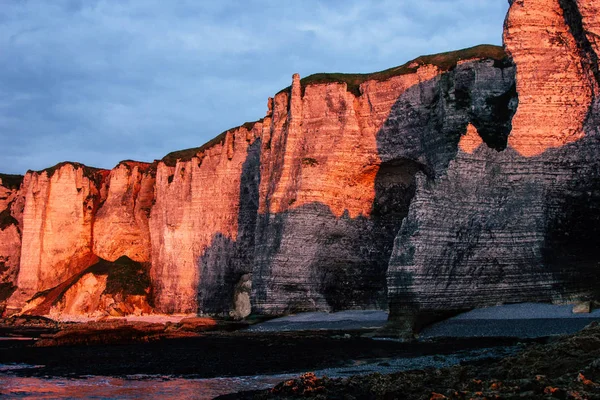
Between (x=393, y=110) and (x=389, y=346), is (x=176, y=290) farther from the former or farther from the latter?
(x=389, y=346)

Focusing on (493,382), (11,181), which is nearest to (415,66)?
(493,382)

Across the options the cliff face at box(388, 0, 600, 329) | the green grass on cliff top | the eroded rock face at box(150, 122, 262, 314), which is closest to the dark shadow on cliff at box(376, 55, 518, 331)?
the cliff face at box(388, 0, 600, 329)

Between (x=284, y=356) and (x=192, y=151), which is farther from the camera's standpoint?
(x=192, y=151)

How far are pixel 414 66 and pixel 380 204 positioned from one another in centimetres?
793

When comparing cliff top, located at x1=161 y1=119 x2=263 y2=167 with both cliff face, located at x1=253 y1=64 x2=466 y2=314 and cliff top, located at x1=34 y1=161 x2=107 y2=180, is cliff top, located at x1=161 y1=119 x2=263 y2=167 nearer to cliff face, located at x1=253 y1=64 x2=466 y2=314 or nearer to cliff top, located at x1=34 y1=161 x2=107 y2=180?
cliff top, located at x1=34 y1=161 x2=107 y2=180

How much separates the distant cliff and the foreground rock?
1247 cm

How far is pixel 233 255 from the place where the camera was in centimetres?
4991

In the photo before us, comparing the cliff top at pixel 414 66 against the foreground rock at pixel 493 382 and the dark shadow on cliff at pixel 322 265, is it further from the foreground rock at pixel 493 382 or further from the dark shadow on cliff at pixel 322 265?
the foreground rock at pixel 493 382

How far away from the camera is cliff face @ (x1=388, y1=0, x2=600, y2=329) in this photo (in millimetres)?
27203

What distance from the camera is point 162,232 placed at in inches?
2288

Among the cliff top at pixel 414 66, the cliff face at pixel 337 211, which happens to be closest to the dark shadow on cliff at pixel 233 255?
the cliff face at pixel 337 211

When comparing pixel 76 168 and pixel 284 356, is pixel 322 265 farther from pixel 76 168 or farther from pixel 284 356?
pixel 76 168

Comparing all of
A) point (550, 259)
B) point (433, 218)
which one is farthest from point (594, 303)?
point (433, 218)

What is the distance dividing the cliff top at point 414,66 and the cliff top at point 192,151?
12.5 metres
